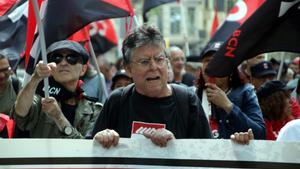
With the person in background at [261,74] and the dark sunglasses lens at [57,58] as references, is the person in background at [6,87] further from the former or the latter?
the person in background at [261,74]

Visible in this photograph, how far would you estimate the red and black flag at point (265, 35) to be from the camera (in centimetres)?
448

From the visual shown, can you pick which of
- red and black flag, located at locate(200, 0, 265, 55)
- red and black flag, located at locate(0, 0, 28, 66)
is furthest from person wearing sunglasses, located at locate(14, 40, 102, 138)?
red and black flag, located at locate(200, 0, 265, 55)

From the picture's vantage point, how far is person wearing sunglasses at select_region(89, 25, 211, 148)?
3.95 metres

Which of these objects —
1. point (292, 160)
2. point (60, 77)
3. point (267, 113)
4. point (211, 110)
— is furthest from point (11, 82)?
point (292, 160)

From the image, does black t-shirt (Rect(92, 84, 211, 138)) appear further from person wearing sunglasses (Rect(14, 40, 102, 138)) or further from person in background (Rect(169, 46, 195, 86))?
person in background (Rect(169, 46, 195, 86))

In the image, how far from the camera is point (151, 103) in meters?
3.99

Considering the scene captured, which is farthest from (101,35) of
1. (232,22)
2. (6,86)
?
(6,86)

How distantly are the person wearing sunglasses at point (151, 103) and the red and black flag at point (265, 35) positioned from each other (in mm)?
652

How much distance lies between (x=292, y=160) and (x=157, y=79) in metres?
0.91

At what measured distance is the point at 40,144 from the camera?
3543mm

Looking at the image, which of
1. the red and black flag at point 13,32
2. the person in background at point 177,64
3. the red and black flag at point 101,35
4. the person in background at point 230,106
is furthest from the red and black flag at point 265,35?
the red and black flag at point 101,35

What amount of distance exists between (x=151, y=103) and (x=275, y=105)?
180cm

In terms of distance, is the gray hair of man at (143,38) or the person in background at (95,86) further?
the person in background at (95,86)

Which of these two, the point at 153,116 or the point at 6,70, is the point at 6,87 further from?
the point at 153,116
